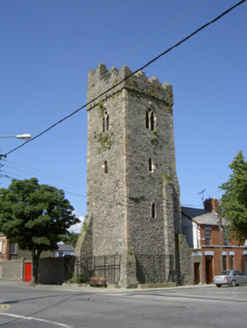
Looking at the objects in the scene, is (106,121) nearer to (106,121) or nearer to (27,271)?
(106,121)

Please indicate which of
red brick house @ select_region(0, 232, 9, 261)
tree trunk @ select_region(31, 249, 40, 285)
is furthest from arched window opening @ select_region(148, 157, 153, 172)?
red brick house @ select_region(0, 232, 9, 261)

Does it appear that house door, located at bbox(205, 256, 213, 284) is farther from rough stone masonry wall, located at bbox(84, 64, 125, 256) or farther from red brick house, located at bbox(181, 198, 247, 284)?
rough stone masonry wall, located at bbox(84, 64, 125, 256)

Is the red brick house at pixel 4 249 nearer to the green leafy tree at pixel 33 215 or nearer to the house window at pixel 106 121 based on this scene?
the green leafy tree at pixel 33 215

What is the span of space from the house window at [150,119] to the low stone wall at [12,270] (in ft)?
70.1

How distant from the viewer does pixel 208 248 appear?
3472cm

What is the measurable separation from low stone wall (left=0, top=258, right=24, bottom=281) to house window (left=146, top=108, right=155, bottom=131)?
2138 centimetres

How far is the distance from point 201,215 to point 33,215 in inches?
693

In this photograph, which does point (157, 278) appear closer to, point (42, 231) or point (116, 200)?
point (116, 200)

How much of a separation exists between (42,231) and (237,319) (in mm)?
23386

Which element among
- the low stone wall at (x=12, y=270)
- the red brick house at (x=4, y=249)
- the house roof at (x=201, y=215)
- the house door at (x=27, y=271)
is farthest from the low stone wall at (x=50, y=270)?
the house roof at (x=201, y=215)

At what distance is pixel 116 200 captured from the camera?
29.6 m

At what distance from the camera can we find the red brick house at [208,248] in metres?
33.4

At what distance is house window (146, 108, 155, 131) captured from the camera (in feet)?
108

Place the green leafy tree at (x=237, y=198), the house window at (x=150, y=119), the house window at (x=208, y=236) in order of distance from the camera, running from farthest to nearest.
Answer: the house window at (x=208, y=236)
the house window at (x=150, y=119)
the green leafy tree at (x=237, y=198)
